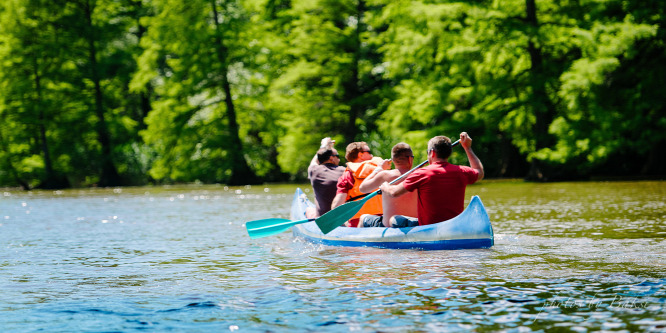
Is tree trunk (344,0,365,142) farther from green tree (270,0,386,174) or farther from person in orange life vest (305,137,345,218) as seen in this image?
person in orange life vest (305,137,345,218)

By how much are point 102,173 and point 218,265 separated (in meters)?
32.4

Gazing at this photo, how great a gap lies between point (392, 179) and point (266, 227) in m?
2.33

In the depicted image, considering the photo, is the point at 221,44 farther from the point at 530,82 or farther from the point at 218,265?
the point at 218,265

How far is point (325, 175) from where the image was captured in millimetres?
10875

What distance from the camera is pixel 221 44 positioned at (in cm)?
3581

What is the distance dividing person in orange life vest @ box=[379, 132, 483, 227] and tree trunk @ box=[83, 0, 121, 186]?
3193cm

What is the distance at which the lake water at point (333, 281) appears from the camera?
554cm

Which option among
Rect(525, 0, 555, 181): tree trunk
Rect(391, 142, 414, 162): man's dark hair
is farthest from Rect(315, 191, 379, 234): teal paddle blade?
Rect(525, 0, 555, 181): tree trunk

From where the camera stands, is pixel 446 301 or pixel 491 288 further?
pixel 491 288

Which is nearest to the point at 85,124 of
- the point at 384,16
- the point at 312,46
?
the point at 312,46

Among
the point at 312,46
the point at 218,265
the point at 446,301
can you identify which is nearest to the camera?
the point at 446,301

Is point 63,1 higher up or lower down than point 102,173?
higher up

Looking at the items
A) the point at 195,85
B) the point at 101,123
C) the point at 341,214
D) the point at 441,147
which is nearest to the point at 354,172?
the point at 341,214

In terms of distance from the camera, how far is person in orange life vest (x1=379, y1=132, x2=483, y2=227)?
862cm
